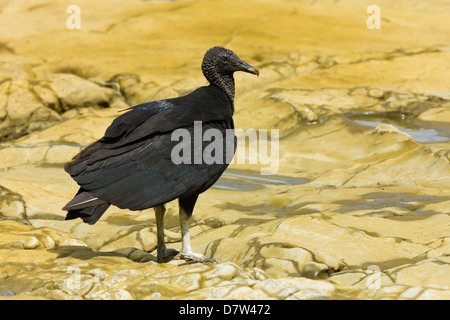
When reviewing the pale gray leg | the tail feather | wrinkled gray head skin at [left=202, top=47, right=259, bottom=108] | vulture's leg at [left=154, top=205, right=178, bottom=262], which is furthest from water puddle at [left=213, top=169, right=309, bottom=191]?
the tail feather

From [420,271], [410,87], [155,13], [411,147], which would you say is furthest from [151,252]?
[155,13]

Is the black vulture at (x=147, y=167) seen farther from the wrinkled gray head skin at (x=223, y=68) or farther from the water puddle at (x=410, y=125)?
the water puddle at (x=410, y=125)

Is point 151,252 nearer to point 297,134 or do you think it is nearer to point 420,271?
point 420,271

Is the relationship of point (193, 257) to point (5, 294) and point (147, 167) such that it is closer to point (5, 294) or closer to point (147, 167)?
point (147, 167)

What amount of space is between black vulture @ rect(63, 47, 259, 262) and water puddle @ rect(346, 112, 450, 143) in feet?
13.6

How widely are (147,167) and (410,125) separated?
5.33 m

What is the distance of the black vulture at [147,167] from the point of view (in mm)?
4523

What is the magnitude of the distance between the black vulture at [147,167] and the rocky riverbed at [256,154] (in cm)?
43

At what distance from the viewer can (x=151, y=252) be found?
579 centimetres

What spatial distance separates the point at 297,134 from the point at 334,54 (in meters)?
2.80

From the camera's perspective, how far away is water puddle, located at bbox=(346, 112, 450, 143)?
28.2 feet

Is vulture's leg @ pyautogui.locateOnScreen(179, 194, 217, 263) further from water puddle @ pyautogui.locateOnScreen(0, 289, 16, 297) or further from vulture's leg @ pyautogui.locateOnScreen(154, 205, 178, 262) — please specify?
water puddle @ pyautogui.locateOnScreen(0, 289, 16, 297)

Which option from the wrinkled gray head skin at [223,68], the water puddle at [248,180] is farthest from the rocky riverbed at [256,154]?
the wrinkled gray head skin at [223,68]

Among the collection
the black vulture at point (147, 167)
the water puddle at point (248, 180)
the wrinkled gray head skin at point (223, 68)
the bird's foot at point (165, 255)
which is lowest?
the water puddle at point (248, 180)
